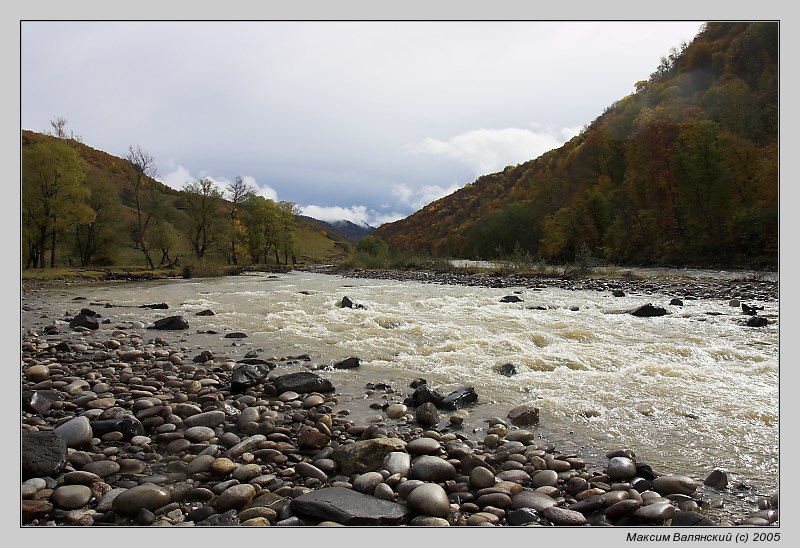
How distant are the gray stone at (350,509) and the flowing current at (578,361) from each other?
62.8 inches

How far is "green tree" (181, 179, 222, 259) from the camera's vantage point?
167ft

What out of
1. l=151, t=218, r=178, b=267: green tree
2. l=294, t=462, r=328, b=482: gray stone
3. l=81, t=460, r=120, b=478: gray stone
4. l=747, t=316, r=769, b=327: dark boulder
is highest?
l=151, t=218, r=178, b=267: green tree

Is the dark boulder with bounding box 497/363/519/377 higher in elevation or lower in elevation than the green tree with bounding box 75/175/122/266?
lower

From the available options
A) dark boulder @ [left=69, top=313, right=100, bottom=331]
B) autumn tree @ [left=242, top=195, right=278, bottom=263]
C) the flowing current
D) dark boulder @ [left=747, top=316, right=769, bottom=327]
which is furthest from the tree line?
dark boulder @ [left=747, top=316, right=769, bottom=327]

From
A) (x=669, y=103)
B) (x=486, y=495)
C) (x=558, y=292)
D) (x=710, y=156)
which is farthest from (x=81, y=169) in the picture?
(x=669, y=103)

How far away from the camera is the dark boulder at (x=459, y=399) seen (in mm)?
4898

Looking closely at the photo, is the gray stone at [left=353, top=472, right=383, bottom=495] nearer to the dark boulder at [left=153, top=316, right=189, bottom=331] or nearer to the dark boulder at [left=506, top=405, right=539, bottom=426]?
the dark boulder at [left=506, top=405, right=539, bottom=426]

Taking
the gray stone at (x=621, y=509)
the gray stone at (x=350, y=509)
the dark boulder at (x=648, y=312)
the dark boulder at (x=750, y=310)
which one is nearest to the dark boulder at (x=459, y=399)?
the gray stone at (x=350, y=509)

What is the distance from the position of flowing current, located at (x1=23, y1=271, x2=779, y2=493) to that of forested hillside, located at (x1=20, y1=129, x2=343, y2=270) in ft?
49.8

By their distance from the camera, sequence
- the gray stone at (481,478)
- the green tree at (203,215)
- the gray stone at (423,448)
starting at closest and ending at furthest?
the gray stone at (481,478) → the gray stone at (423,448) → the green tree at (203,215)

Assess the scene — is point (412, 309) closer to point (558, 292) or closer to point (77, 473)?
point (558, 292)

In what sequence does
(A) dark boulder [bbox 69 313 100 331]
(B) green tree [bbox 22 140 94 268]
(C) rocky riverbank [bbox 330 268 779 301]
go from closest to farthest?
A: (A) dark boulder [bbox 69 313 100 331] < (C) rocky riverbank [bbox 330 268 779 301] < (B) green tree [bbox 22 140 94 268]

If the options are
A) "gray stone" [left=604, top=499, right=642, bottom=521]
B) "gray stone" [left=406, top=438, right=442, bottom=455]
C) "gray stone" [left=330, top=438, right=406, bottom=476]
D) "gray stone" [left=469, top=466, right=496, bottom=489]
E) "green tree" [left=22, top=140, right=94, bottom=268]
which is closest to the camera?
"gray stone" [left=604, top=499, right=642, bottom=521]

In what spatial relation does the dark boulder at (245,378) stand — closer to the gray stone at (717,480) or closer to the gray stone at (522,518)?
the gray stone at (522,518)
